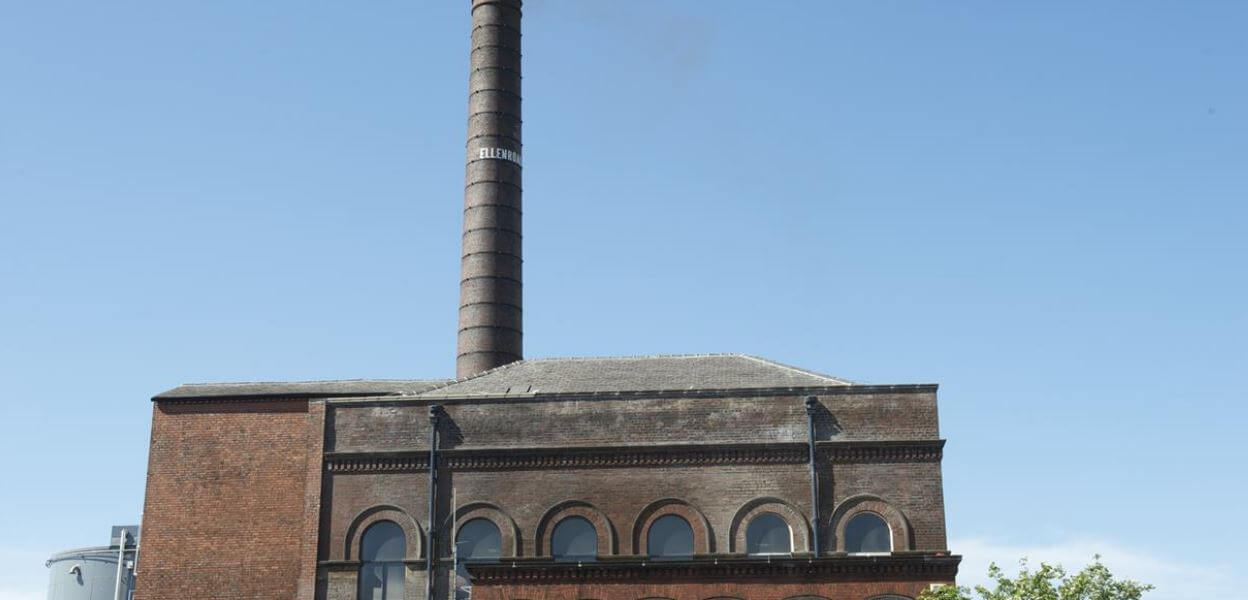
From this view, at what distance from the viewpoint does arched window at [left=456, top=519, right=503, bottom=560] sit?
26.7 metres

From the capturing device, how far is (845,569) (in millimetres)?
25109

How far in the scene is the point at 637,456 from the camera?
2692 centimetres

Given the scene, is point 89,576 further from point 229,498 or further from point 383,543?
point 383,543

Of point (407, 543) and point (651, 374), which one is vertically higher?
point (651, 374)

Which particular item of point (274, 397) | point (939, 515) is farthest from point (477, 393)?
point (939, 515)

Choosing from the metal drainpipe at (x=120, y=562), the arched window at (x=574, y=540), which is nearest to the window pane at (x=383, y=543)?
the arched window at (x=574, y=540)

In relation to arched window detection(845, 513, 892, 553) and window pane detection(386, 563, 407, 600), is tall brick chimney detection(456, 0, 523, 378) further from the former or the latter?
arched window detection(845, 513, 892, 553)

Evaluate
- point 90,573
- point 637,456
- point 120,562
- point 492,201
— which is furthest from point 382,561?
point 90,573

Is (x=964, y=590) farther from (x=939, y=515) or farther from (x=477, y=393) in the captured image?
(x=477, y=393)

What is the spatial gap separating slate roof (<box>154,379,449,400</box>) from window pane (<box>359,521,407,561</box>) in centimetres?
358

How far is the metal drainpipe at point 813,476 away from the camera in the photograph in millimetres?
25703

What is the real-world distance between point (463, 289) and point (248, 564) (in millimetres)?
14071

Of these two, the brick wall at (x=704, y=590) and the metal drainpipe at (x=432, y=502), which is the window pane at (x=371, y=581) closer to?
the metal drainpipe at (x=432, y=502)

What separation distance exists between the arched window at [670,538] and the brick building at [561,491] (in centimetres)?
4
